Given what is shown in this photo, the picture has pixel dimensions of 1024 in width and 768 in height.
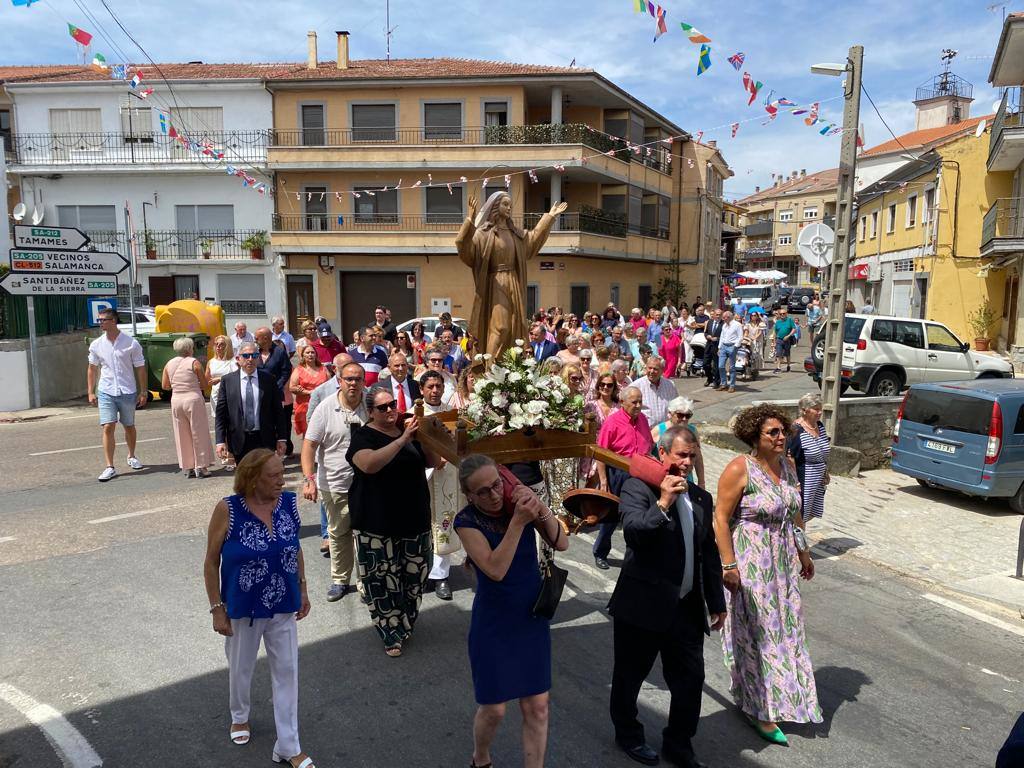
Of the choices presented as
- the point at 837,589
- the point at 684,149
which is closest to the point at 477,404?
the point at 837,589

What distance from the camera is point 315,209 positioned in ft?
98.9

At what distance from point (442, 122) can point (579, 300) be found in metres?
8.77

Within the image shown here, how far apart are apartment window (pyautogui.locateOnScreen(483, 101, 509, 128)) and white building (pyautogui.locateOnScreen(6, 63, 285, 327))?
866 cm

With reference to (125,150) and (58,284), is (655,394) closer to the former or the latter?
(58,284)

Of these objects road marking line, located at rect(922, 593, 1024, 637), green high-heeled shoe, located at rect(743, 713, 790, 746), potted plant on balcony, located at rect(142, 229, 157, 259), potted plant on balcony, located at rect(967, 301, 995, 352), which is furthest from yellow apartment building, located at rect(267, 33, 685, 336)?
green high-heeled shoe, located at rect(743, 713, 790, 746)

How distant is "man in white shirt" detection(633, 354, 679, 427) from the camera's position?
7566mm

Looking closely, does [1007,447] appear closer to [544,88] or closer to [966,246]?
[966,246]

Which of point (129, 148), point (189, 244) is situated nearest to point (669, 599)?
point (189, 244)

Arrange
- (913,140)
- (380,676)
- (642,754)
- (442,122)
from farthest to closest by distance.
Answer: (913,140), (442,122), (380,676), (642,754)

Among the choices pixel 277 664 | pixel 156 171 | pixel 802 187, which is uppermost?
pixel 802 187

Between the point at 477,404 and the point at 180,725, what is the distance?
234cm

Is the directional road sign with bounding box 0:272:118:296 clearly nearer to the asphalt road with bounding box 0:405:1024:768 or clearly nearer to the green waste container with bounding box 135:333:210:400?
the green waste container with bounding box 135:333:210:400

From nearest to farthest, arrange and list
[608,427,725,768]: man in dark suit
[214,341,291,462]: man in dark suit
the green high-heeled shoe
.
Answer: [608,427,725,768]: man in dark suit
the green high-heeled shoe
[214,341,291,462]: man in dark suit

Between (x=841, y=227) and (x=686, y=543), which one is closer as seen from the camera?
(x=686, y=543)
